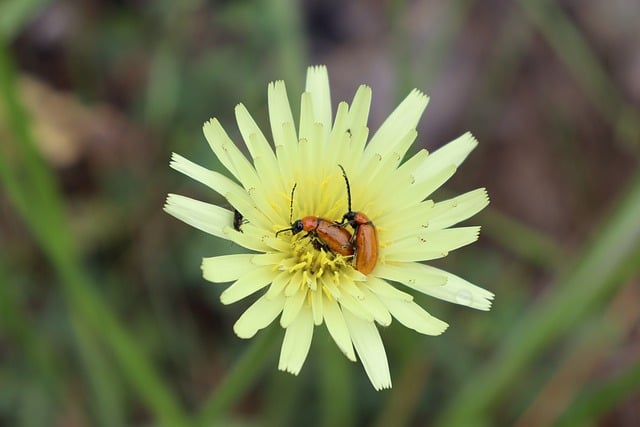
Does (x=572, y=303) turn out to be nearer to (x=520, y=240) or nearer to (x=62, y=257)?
(x=520, y=240)

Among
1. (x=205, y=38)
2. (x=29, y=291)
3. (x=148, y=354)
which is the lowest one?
(x=148, y=354)

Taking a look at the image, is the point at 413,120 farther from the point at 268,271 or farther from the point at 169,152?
the point at 169,152

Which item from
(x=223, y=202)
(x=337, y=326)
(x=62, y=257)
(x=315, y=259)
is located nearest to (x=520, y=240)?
(x=223, y=202)

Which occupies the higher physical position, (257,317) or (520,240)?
(520,240)

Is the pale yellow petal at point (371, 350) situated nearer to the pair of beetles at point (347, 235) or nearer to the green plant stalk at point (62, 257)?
the pair of beetles at point (347, 235)

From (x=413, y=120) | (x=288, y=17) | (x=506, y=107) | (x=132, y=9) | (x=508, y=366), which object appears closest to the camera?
(x=413, y=120)

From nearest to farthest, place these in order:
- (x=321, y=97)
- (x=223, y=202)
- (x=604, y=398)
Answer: (x=321, y=97), (x=604, y=398), (x=223, y=202)

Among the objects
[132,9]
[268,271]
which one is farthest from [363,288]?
[132,9]
